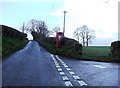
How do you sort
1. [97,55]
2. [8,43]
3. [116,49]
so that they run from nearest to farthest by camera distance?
1. [116,49]
2. [97,55]
3. [8,43]

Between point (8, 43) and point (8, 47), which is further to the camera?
point (8, 43)

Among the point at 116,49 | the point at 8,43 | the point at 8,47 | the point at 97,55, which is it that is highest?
the point at 116,49

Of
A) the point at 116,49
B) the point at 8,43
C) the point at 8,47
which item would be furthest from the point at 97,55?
the point at 8,43

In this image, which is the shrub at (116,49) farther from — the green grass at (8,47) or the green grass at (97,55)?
the green grass at (8,47)

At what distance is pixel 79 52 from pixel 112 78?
13.4m

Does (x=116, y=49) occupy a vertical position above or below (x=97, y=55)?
above

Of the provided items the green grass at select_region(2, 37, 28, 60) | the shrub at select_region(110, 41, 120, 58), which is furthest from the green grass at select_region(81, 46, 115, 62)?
the green grass at select_region(2, 37, 28, 60)

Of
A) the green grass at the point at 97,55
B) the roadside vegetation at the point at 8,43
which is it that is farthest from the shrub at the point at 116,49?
the roadside vegetation at the point at 8,43

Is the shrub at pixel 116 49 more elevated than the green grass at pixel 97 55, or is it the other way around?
the shrub at pixel 116 49

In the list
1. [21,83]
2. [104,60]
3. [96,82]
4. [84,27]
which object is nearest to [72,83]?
[96,82]

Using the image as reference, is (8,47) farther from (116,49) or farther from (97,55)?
(116,49)

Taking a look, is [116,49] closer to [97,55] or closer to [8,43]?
[97,55]

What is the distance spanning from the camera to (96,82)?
33.6 feet

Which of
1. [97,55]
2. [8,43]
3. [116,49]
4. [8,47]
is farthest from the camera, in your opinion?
[8,43]
